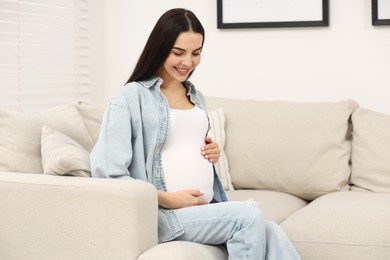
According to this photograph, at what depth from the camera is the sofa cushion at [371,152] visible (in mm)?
3104

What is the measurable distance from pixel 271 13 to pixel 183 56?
1.56 m

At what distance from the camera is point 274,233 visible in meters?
2.18

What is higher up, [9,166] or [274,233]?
[9,166]

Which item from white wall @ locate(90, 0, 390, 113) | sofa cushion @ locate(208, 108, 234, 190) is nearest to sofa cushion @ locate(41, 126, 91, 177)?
sofa cushion @ locate(208, 108, 234, 190)

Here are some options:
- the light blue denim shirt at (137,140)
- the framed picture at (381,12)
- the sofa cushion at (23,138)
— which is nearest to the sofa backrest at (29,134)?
the sofa cushion at (23,138)

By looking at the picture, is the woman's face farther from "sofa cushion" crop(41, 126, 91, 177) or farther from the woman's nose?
"sofa cushion" crop(41, 126, 91, 177)

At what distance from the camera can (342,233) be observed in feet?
8.21

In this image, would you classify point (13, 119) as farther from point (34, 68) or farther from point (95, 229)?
point (34, 68)

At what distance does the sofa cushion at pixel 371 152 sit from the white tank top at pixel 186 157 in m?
1.05

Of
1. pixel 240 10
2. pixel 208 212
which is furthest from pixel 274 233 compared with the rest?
pixel 240 10

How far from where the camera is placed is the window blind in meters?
3.45

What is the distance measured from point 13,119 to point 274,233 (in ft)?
3.44

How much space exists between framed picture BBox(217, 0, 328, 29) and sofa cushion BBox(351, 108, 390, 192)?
0.66 metres

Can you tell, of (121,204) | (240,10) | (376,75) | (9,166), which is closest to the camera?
(121,204)
